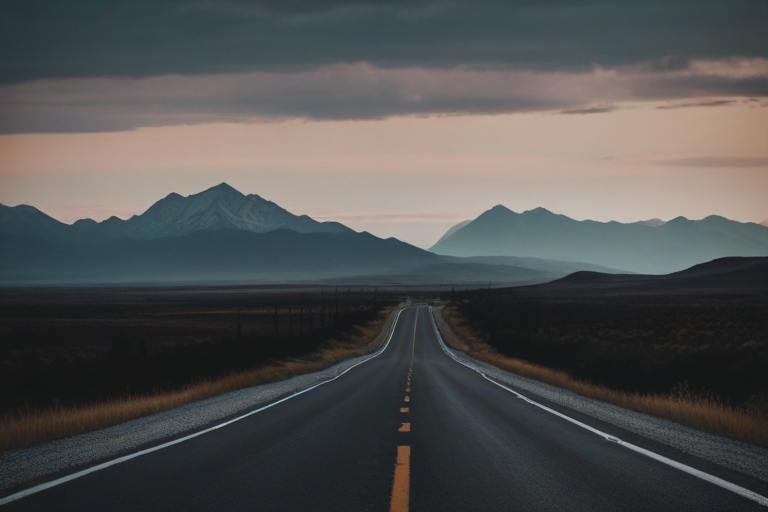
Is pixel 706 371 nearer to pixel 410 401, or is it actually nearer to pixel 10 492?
pixel 410 401

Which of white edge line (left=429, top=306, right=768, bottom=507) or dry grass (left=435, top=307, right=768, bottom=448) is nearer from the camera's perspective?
white edge line (left=429, top=306, right=768, bottom=507)

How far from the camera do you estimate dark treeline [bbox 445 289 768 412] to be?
841 inches

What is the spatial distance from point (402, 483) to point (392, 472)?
606mm

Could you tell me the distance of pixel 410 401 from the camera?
16969 mm

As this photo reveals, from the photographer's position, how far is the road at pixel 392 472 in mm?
7117

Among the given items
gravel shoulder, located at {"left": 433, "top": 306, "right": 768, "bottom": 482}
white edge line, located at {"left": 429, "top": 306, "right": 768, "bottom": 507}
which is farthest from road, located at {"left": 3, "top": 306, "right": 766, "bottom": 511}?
gravel shoulder, located at {"left": 433, "top": 306, "right": 768, "bottom": 482}

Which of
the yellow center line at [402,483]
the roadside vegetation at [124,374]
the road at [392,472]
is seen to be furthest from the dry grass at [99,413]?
the yellow center line at [402,483]

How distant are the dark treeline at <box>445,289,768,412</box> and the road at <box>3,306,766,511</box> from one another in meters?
8.01

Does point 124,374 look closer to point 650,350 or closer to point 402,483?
point 402,483

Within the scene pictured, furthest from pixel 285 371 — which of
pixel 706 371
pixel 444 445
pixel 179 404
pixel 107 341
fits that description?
pixel 107 341

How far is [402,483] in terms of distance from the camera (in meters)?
7.92

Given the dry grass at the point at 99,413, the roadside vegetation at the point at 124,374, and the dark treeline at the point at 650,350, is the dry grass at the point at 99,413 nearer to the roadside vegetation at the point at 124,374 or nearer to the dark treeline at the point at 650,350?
the roadside vegetation at the point at 124,374

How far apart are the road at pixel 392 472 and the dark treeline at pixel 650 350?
8015 mm

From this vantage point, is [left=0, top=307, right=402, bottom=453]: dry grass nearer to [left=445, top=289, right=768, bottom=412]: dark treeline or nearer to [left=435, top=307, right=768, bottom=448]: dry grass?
[left=435, top=307, right=768, bottom=448]: dry grass
